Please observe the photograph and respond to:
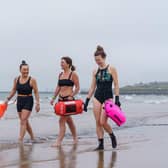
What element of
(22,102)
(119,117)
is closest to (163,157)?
(119,117)

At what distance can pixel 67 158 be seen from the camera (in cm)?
768

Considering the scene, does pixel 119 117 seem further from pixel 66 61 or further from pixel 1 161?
pixel 1 161

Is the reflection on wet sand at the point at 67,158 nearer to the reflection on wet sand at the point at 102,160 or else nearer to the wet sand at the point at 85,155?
the wet sand at the point at 85,155

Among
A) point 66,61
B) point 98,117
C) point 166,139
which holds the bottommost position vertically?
point 166,139

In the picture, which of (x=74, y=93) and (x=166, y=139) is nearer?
(x=74, y=93)

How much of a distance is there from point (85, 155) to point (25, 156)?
3.28 feet

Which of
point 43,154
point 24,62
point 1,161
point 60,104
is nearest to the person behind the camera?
point 1,161

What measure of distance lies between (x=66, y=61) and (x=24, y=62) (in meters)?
0.95

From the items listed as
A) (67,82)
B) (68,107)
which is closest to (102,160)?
(68,107)

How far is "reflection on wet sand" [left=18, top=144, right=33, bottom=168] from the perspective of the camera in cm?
716

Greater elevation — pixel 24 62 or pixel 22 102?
Result: pixel 24 62

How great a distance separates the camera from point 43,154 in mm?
8273

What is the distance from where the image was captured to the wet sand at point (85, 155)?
710 cm

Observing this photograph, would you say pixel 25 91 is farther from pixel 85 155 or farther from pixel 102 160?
pixel 102 160
